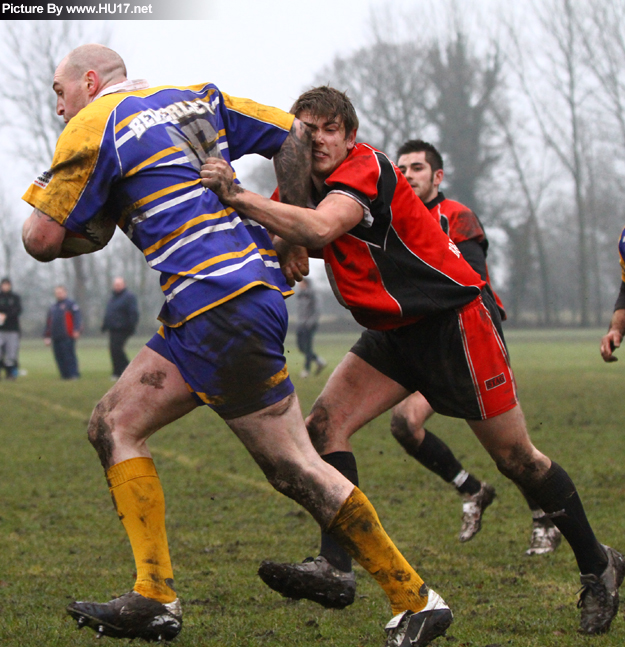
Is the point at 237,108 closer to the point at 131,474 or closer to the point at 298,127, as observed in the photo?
the point at 298,127

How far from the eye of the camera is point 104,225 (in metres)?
3.04

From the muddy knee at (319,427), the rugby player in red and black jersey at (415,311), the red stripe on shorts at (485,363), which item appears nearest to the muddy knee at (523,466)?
the rugby player in red and black jersey at (415,311)

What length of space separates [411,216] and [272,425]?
3.40 ft

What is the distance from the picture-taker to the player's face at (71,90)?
3.10m

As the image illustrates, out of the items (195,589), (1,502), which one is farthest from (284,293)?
(1,502)

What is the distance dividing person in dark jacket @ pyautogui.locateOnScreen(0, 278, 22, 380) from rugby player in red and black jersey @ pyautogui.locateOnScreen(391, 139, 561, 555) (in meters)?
14.3

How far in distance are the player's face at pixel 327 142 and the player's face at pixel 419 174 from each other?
1.96 metres

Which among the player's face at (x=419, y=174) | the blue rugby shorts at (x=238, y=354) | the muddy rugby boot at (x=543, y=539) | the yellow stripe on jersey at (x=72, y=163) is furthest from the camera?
the player's face at (x=419, y=174)

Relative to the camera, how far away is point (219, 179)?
2.89 meters

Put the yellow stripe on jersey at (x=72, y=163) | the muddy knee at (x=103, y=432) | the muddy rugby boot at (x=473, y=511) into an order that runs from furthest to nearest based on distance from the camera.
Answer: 1. the muddy rugby boot at (x=473, y=511)
2. the muddy knee at (x=103, y=432)
3. the yellow stripe on jersey at (x=72, y=163)

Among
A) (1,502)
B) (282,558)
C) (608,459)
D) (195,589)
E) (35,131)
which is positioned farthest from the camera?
(35,131)

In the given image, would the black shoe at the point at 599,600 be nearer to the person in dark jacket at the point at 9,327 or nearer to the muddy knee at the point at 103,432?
the muddy knee at the point at 103,432

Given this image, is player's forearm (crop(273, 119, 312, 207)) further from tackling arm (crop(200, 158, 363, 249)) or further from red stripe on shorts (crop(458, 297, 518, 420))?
red stripe on shorts (crop(458, 297, 518, 420))

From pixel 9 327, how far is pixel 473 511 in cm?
1488
